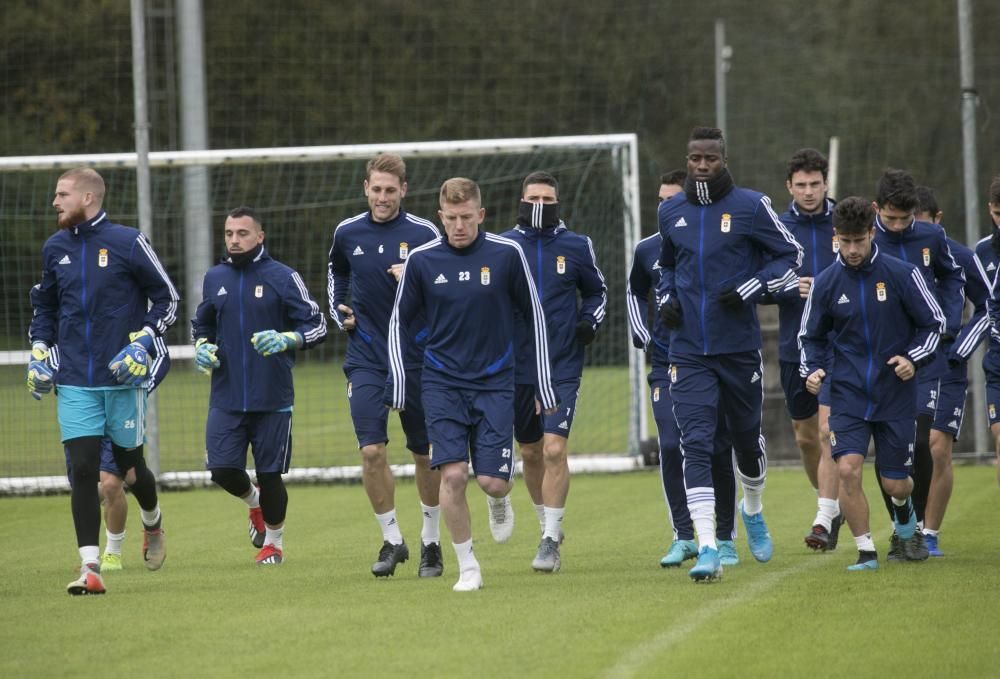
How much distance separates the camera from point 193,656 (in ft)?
22.5

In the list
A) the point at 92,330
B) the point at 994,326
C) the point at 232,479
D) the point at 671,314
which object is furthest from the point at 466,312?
the point at 994,326

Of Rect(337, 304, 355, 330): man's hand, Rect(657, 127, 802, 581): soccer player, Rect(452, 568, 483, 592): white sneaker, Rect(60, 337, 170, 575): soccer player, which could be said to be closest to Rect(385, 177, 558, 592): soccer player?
Rect(452, 568, 483, 592): white sneaker

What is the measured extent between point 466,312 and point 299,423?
14.5 metres

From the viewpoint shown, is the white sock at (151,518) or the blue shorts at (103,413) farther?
the white sock at (151,518)

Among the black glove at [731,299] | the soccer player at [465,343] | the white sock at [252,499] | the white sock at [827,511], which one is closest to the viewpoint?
the soccer player at [465,343]

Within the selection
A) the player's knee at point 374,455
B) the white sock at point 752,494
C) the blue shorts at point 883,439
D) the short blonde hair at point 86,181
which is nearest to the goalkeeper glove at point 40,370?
the short blonde hair at point 86,181

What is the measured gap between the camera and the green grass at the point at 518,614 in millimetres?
6555

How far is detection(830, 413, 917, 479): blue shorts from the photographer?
9086mm

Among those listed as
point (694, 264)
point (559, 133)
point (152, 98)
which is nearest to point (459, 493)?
point (694, 264)

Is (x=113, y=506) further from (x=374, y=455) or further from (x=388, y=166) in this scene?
(x=388, y=166)

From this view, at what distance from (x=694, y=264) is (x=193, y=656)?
146 inches

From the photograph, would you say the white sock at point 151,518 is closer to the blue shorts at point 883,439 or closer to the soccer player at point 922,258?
the blue shorts at point 883,439

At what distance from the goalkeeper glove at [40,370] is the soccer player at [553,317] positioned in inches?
112

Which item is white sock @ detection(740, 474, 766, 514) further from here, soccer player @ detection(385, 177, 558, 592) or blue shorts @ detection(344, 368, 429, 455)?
blue shorts @ detection(344, 368, 429, 455)
